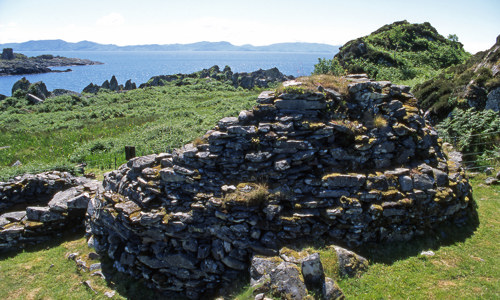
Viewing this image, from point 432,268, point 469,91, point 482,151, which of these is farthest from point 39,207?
point 469,91

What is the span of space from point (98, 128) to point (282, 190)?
36284 millimetres

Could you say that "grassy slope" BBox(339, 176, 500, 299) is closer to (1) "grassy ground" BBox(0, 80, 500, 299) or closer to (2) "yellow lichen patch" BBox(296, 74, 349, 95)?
(1) "grassy ground" BBox(0, 80, 500, 299)

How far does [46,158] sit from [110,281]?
763 inches

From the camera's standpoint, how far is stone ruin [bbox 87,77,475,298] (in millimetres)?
11453

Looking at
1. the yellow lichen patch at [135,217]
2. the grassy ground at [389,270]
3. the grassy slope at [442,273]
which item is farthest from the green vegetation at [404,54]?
the yellow lichen patch at [135,217]

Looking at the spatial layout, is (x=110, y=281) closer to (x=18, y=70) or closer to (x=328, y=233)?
(x=328, y=233)

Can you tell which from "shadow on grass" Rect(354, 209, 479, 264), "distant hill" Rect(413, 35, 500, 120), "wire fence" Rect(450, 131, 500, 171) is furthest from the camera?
"distant hill" Rect(413, 35, 500, 120)

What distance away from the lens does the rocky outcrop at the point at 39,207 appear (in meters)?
15.6

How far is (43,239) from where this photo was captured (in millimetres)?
15891

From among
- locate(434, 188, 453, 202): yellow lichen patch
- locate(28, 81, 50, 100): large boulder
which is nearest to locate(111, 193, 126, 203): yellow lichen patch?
locate(434, 188, 453, 202): yellow lichen patch

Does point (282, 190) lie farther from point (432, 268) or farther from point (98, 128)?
point (98, 128)

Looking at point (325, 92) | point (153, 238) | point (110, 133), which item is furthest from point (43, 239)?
point (110, 133)

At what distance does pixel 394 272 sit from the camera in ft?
33.7

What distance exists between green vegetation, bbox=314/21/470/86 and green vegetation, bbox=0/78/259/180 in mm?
16238
